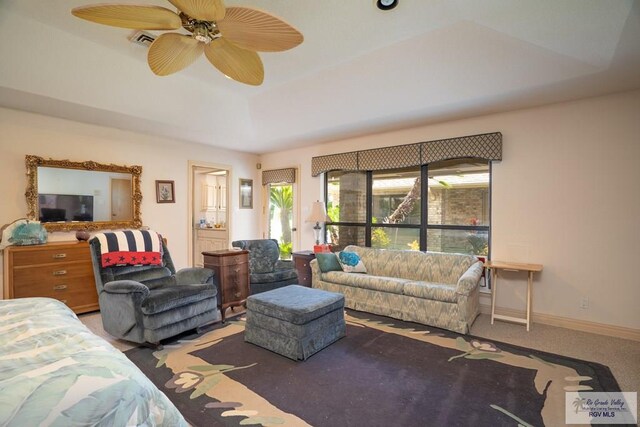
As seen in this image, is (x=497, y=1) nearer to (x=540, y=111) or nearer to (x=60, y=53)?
(x=540, y=111)

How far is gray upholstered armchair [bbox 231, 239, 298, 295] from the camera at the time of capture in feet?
13.5

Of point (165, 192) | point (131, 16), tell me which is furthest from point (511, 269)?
point (165, 192)

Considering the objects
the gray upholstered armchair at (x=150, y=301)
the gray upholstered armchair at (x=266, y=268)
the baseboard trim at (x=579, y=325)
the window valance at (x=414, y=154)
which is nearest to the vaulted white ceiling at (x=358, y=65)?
the window valance at (x=414, y=154)

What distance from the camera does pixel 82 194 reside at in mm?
4070

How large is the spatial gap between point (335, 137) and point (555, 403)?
4.11m

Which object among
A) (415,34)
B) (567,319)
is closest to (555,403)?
(567,319)

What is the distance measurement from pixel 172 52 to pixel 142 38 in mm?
1225

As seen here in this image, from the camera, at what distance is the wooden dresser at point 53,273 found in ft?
10.8

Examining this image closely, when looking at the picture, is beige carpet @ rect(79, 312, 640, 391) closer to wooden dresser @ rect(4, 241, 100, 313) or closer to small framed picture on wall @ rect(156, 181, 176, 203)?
wooden dresser @ rect(4, 241, 100, 313)

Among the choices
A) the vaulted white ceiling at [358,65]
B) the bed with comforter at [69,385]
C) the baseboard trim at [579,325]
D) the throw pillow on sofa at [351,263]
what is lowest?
the baseboard trim at [579,325]

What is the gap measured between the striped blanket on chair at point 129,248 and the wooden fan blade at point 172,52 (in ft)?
5.96

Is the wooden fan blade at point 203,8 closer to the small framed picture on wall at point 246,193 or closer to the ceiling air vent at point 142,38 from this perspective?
the ceiling air vent at point 142,38

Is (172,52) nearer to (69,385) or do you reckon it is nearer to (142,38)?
(142,38)

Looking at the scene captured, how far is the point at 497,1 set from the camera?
2.26m
